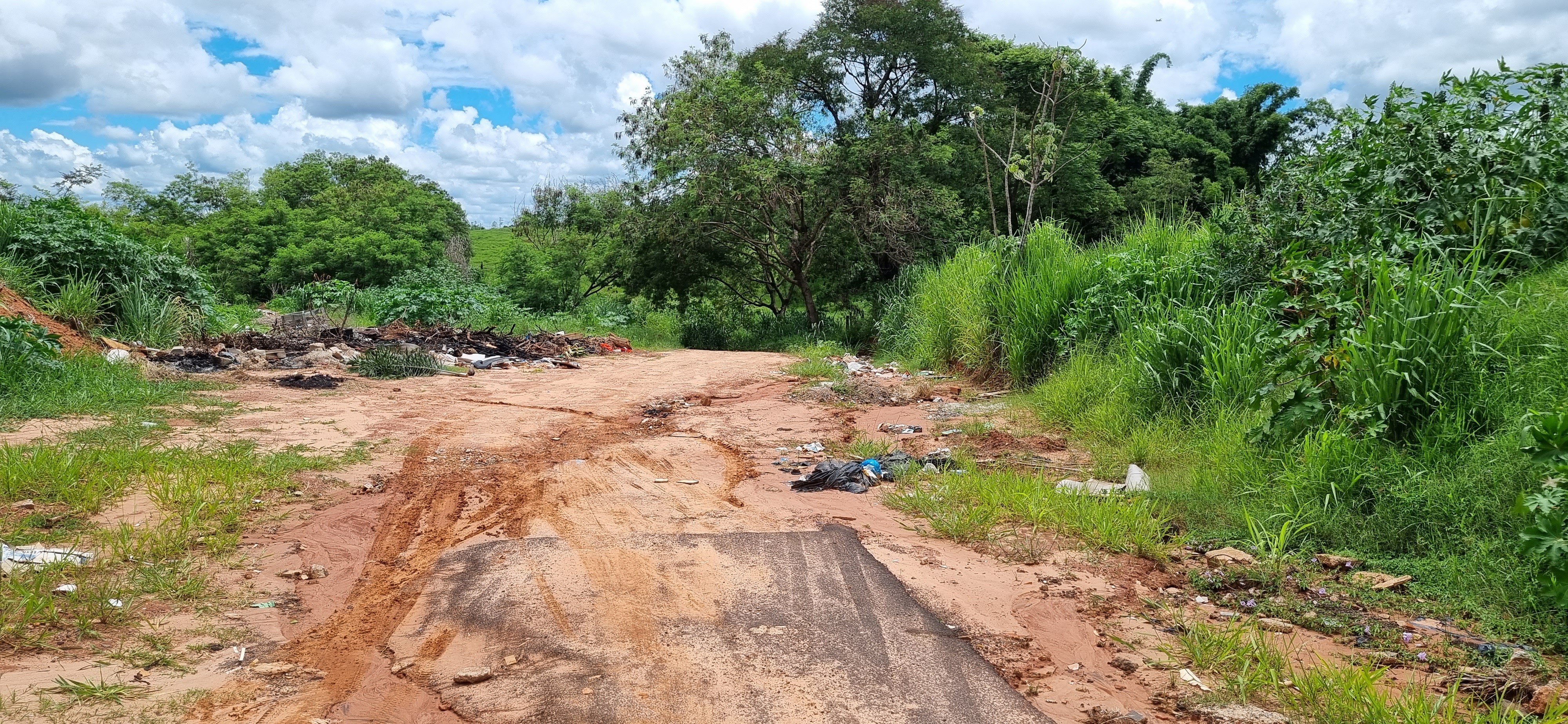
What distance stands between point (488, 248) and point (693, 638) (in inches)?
1843

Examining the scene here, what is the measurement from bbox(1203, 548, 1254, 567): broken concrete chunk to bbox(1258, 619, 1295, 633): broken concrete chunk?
1.79ft

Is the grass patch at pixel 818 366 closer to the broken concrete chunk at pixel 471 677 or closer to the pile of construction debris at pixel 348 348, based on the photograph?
the pile of construction debris at pixel 348 348

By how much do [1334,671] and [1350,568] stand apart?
1238mm

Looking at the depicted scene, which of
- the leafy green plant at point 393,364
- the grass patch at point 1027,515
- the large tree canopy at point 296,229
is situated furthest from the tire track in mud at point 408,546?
the large tree canopy at point 296,229

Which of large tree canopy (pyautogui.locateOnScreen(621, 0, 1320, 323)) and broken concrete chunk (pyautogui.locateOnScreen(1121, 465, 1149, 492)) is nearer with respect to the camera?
broken concrete chunk (pyautogui.locateOnScreen(1121, 465, 1149, 492))

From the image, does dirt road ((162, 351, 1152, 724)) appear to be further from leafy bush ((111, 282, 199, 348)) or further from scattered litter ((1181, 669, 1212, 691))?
leafy bush ((111, 282, 199, 348))

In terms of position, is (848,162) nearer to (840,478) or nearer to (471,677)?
(840,478)

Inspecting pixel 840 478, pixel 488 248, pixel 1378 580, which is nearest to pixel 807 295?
pixel 840 478

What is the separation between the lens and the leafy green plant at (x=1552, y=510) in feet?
9.72

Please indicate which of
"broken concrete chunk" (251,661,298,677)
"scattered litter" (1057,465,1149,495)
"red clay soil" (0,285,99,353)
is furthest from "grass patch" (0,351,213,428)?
"scattered litter" (1057,465,1149,495)

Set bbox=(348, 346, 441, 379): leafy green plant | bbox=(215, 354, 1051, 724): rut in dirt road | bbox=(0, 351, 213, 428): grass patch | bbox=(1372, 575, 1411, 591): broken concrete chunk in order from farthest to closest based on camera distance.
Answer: bbox=(348, 346, 441, 379): leafy green plant, bbox=(0, 351, 213, 428): grass patch, bbox=(1372, 575, 1411, 591): broken concrete chunk, bbox=(215, 354, 1051, 724): rut in dirt road

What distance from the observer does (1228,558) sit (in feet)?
13.7

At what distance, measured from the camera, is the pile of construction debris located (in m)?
11.1

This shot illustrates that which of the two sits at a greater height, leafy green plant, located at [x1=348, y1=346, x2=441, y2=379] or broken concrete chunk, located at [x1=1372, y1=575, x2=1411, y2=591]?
leafy green plant, located at [x1=348, y1=346, x2=441, y2=379]
